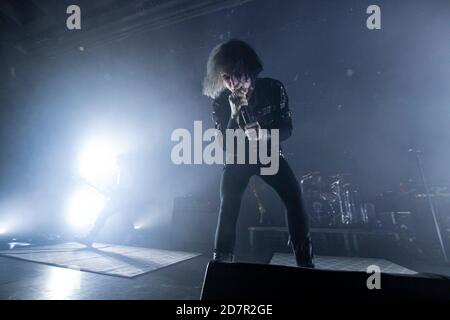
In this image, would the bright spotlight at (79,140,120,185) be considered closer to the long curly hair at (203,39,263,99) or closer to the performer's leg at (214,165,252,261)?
the long curly hair at (203,39,263,99)

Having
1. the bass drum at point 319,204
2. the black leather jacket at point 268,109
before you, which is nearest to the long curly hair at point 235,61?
the black leather jacket at point 268,109

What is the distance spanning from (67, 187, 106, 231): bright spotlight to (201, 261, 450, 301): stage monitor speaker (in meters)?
5.82

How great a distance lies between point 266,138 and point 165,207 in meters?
4.96

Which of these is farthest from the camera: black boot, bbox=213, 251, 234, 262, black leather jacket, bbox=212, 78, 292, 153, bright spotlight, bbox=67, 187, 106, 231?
bright spotlight, bbox=67, 187, 106, 231

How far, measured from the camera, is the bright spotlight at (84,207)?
568 cm

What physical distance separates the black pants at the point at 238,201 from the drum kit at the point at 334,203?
3012 millimetres

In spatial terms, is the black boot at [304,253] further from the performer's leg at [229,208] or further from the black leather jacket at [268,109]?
the black leather jacket at [268,109]

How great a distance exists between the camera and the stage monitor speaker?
61cm

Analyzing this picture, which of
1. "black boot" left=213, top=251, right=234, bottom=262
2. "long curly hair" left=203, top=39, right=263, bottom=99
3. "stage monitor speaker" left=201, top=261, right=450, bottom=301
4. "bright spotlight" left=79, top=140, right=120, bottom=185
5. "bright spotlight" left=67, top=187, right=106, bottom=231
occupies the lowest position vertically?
"bright spotlight" left=67, top=187, right=106, bottom=231

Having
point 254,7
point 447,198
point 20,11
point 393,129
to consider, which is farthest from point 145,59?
point 447,198

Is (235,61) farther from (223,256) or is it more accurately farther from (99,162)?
(99,162)

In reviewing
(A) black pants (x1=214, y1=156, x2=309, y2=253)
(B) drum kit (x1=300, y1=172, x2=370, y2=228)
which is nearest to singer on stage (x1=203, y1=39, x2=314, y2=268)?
(A) black pants (x1=214, y1=156, x2=309, y2=253)

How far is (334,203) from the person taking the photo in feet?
14.4
